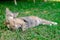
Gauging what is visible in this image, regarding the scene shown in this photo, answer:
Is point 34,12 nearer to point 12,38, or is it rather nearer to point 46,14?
point 46,14

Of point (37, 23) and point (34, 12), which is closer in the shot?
point (37, 23)

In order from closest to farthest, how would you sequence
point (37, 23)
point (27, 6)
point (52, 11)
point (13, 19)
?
Result: point (13, 19), point (37, 23), point (52, 11), point (27, 6)

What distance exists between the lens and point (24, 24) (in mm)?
5004

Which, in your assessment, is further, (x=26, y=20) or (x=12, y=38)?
(x=26, y=20)

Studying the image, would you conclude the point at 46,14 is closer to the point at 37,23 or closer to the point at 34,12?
the point at 34,12

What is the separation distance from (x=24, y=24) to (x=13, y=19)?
0.91 ft

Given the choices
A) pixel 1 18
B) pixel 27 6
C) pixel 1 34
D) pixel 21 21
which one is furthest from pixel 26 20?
pixel 27 6

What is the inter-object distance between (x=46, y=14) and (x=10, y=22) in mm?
2208

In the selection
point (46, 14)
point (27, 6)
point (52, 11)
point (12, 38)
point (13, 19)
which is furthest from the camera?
point (27, 6)

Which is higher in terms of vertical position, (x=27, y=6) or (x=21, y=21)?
(x=21, y=21)

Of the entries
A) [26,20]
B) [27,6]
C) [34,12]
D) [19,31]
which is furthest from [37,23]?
[27,6]

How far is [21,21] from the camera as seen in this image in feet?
16.6

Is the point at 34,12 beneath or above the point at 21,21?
beneath

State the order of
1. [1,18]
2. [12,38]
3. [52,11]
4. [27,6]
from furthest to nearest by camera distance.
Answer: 1. [27,6]
2. [52,11]
3. [1,18]
4. [12,38]
